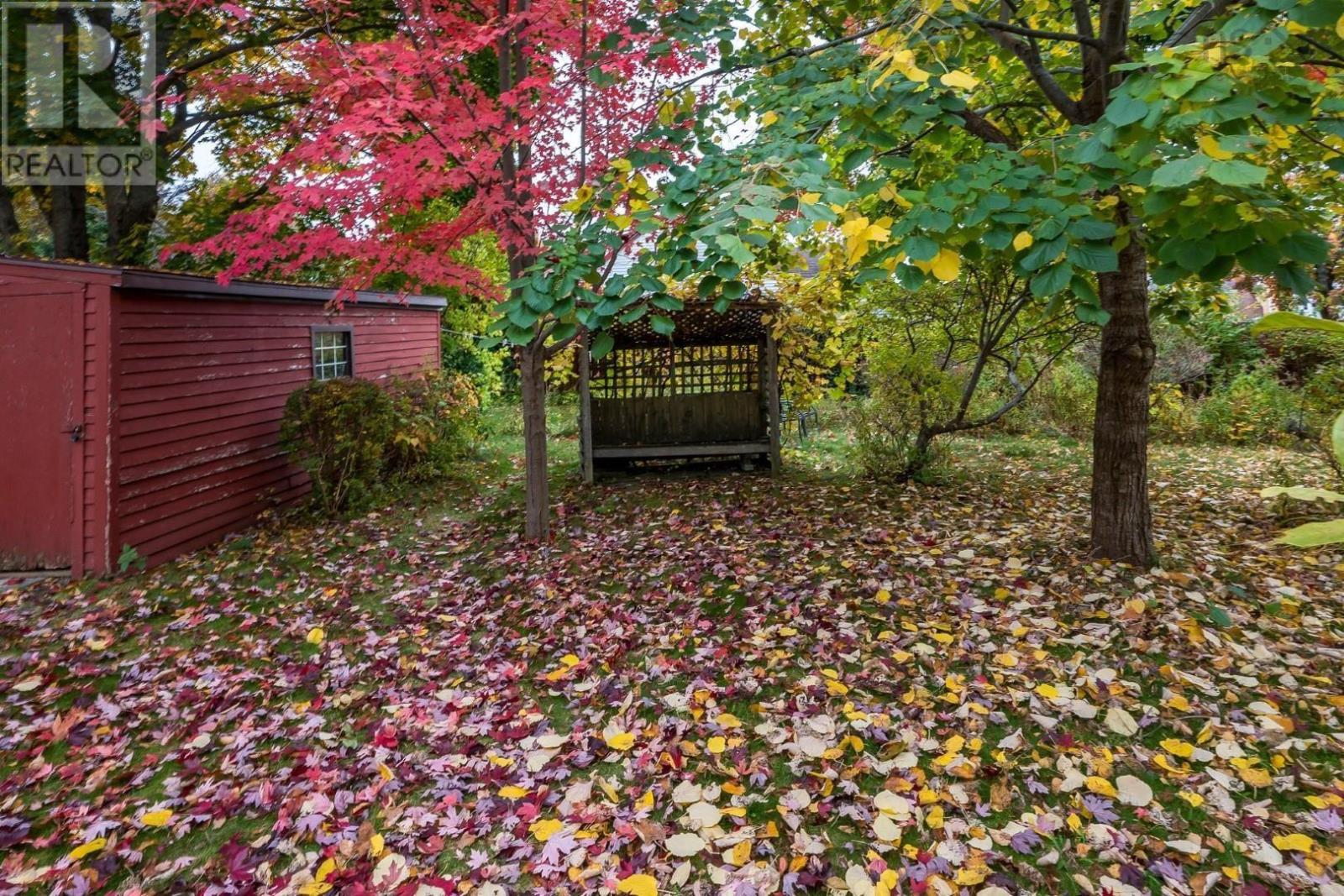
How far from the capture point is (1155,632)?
340cm

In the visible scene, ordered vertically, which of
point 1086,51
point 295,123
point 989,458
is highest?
point 295,123

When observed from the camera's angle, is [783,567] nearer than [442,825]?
No

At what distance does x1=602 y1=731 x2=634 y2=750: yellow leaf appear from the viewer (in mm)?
2959

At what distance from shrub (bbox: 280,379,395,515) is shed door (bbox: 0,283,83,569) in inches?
74.7

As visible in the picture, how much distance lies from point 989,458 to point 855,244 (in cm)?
682

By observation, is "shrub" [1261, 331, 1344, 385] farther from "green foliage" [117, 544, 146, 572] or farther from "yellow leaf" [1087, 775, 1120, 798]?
"green foliage" [117, 544, 146, 572]

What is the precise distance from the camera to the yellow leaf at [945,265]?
2.42 metres

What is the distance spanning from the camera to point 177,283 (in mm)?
6113

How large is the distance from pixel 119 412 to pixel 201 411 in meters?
1.00

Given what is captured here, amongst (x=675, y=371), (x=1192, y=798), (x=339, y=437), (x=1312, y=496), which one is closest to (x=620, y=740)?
(x=1192, y=798)

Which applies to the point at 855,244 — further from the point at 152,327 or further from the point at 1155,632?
the point at 152,327

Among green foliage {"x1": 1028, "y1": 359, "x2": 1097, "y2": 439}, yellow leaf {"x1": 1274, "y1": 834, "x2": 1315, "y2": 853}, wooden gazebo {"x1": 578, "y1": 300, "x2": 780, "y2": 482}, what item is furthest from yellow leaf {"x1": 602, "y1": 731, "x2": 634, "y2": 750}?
green foliage {"x1": 1028, "y1": 359, "x2": 1097, "y2": 439}

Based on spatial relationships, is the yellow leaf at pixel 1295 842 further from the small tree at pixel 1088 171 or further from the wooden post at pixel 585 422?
the wooden post at pixel 585 422

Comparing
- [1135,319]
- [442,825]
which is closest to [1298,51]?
[1135,319]
